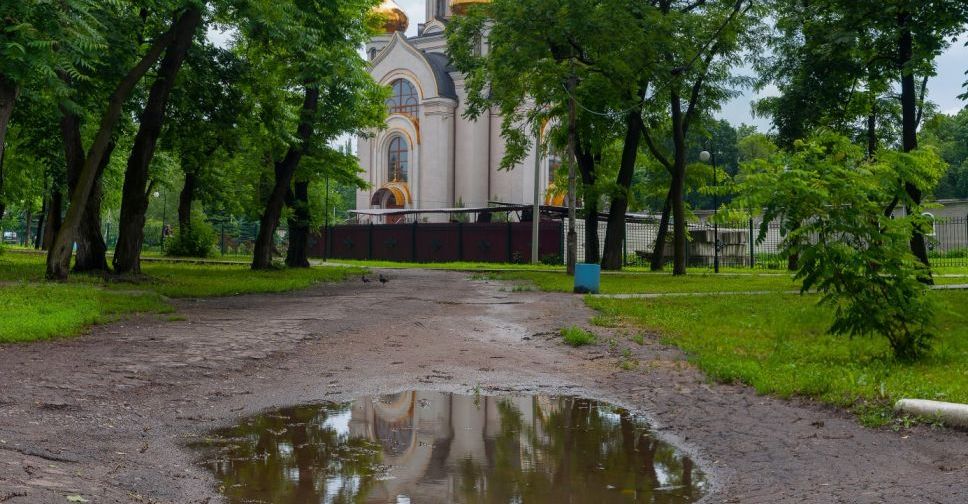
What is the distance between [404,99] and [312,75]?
39.8 meters

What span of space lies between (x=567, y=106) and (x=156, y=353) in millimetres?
18938

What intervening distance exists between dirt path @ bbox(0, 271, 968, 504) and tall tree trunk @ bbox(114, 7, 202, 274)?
306 inches

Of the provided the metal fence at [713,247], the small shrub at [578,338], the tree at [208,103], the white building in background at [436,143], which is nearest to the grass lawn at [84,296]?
the tree at [208,103]

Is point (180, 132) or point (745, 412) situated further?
point (180, 132)

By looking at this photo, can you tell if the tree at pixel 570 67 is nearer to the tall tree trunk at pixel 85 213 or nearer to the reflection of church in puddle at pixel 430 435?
the tall tree trunk at pixel 85 213

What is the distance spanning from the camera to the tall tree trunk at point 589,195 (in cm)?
2898

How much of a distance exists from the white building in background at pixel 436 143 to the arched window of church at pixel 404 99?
0.23ft

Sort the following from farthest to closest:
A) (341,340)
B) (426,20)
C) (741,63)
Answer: (426,20), (741,63), (341,340)

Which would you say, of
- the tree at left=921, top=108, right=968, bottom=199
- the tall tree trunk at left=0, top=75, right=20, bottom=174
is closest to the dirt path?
the tall tree trunk at left=0, top=75, right=20, bottom=174

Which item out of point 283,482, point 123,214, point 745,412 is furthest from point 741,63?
point 283,482

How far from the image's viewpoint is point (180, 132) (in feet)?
79.7

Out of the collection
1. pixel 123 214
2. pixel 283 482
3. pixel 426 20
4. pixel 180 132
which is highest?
pixel 426 20

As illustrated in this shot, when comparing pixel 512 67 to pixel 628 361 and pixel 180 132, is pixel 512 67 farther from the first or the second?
pixel 628 361

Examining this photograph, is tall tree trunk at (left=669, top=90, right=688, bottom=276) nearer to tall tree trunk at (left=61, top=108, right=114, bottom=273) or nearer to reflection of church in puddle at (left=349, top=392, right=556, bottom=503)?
tall tree trunk at (left=61, top=108, right=114, bottom=273)
